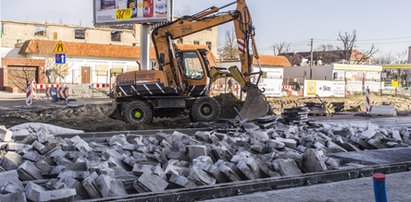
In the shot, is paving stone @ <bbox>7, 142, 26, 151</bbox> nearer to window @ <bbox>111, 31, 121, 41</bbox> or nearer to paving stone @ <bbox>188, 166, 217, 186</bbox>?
paving stone @ <bbox>188, 166, 217, 186</bbox>

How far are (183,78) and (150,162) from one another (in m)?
8.33

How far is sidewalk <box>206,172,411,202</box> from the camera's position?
5.92 m

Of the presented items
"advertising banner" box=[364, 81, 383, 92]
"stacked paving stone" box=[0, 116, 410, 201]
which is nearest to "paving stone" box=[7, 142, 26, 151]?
"stacked paving stone" box=[0, 116, 410, 201]

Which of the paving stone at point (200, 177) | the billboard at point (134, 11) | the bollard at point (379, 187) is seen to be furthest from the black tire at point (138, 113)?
the bollard at point (379, 187)

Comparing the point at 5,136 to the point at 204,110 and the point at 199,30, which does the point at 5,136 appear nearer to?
the point at 204,110

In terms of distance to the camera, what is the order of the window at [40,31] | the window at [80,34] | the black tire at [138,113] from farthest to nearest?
the window at [80,34]
the window at [40,31]
the black tire at [138,113]

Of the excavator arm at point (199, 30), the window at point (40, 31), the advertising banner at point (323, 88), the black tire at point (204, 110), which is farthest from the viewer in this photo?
the window at point (40, 31)

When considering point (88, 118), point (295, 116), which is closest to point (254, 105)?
point (295, 116)

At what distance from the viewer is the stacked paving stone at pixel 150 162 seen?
5965 millimetres

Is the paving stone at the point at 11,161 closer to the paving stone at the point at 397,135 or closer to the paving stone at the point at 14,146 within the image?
the paving stone at the point at 14,146

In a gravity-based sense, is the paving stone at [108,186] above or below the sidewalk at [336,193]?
above

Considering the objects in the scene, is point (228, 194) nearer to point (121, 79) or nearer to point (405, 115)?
point (121, 79)

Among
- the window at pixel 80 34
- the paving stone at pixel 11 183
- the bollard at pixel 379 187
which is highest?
the window at pixel 80 34

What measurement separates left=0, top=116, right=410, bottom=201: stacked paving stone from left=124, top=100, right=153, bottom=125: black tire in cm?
518
